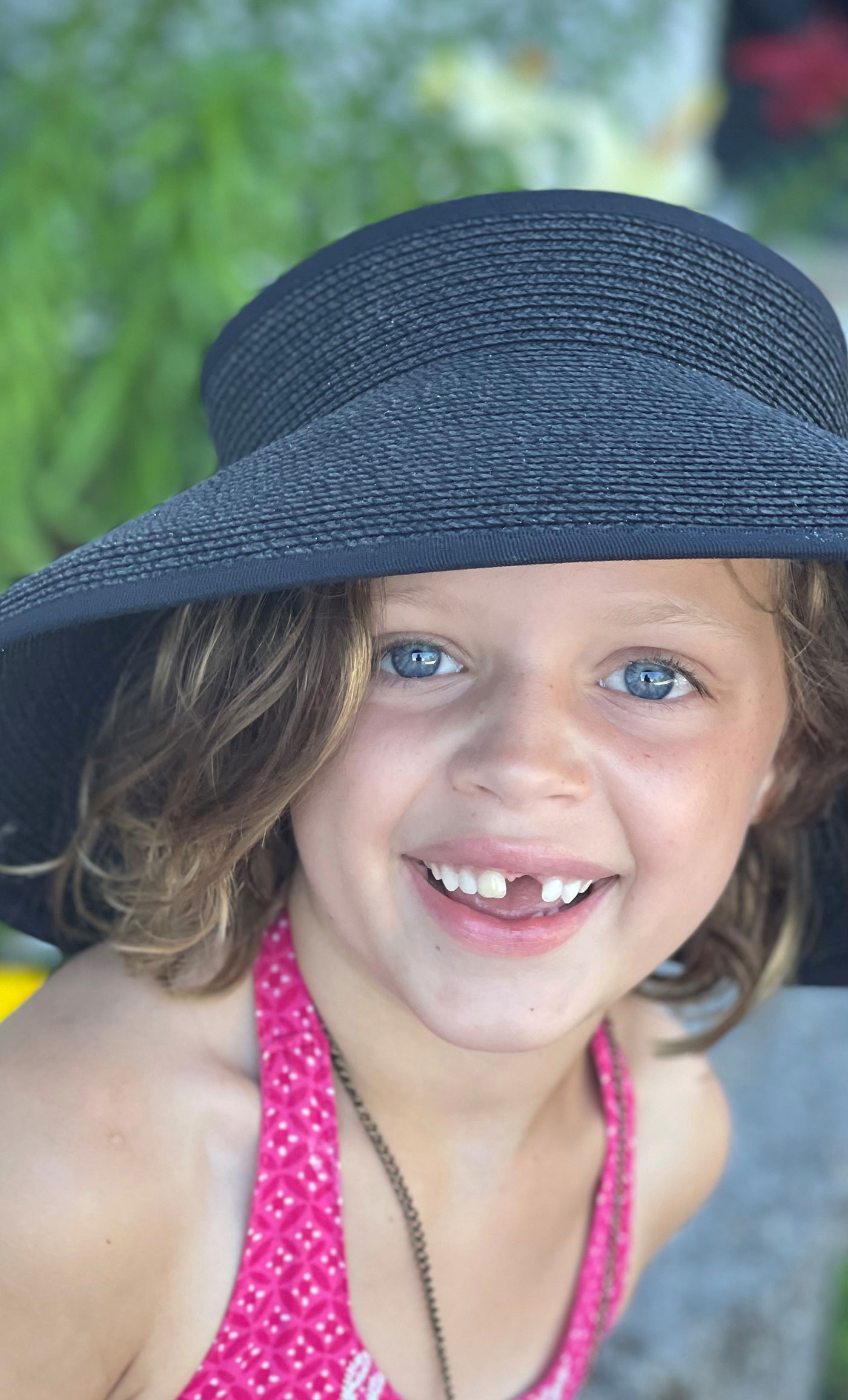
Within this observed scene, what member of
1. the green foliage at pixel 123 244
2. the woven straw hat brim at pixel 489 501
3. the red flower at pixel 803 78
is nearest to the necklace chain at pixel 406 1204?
the woven straw hat brim at pixel 489 501

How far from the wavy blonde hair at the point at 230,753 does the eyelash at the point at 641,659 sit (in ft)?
0.06

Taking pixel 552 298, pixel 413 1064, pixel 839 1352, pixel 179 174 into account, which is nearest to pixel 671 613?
pixel 552 298

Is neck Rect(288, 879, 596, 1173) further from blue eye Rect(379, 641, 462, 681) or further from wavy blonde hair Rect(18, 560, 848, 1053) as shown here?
blue eye Rect(379, 641, 462, 681)

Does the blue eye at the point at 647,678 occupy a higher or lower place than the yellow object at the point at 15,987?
higher

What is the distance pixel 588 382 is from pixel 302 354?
34 cm

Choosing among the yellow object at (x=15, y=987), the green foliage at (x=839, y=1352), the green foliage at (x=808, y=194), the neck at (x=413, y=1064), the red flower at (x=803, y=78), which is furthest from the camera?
the green foliage at (x=808, y=194)

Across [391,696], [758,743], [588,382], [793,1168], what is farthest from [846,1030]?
[588,382]

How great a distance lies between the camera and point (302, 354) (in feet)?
4.34

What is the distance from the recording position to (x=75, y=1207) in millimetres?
1264

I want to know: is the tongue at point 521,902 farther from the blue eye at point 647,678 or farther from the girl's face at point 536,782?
the blue eye at point 647,678

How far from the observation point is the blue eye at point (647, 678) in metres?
1.29

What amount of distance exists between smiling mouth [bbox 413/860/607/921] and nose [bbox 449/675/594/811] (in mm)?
116

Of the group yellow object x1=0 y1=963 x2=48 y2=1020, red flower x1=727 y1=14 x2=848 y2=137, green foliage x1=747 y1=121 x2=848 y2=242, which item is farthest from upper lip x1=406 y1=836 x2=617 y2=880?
green foliage x1=747 y1=121 x2=848 y2=242

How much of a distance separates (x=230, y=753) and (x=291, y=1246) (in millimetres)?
494
